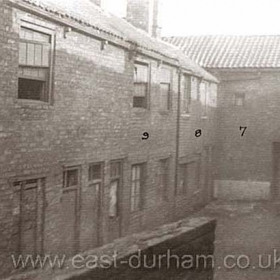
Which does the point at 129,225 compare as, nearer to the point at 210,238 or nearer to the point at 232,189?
the point at 210,238

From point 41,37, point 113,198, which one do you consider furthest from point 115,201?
point 41,37

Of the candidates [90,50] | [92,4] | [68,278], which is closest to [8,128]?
[90,50]

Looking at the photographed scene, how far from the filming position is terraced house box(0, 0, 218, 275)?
972cm

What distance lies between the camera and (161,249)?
6844mm

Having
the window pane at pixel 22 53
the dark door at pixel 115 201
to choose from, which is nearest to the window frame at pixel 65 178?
the dark door at pixel 115 201

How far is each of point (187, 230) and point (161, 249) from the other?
908 millimetres

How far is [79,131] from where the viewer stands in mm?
12062

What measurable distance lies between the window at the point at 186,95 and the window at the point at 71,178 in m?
8.71

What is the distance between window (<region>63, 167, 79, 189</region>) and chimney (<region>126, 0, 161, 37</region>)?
445 inches

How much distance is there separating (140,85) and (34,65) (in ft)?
19.9

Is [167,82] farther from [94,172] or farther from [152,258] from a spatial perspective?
[152,258]

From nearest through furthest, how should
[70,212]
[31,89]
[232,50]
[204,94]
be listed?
[31,89] → [70,212] → [204,94] → [232,50]

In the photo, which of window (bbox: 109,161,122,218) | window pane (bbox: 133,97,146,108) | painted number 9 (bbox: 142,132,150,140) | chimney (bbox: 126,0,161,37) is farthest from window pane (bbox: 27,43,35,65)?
chimney (bbox: 126,0,161,37)

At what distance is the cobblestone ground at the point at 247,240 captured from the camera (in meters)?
12.9
